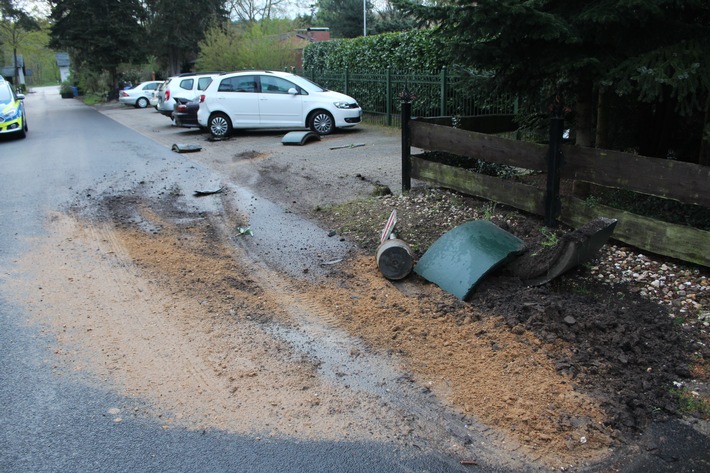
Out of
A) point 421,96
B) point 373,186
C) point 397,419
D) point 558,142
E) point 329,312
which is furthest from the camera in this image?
point 421,96

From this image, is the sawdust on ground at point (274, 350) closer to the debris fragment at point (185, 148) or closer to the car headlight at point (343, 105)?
the debris fragment at point (185, 148)

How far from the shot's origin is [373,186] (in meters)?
9.77

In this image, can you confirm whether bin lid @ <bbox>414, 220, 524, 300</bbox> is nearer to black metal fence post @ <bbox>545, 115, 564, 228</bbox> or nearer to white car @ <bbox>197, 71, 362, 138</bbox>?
black metal fence post @ <bbox>545, 115, 564, 228</bbox>

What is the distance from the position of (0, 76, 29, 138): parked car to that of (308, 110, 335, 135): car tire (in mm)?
9010

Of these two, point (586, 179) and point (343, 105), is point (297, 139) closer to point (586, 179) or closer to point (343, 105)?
point (343, 105)

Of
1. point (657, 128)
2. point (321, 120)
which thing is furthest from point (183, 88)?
point (657, 128)

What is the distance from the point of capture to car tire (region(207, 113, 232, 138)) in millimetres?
17031

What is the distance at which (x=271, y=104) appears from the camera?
16.9 metres

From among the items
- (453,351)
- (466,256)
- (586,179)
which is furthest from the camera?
(586,179)

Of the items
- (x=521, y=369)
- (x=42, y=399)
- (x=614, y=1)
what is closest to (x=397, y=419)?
(x=521, y=369)

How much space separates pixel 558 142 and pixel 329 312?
9.71 feet

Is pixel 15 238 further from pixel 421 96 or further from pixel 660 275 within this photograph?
pixel 421 96

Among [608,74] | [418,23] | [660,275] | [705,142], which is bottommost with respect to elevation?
[660,275]

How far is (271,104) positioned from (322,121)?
1492 millimetres
